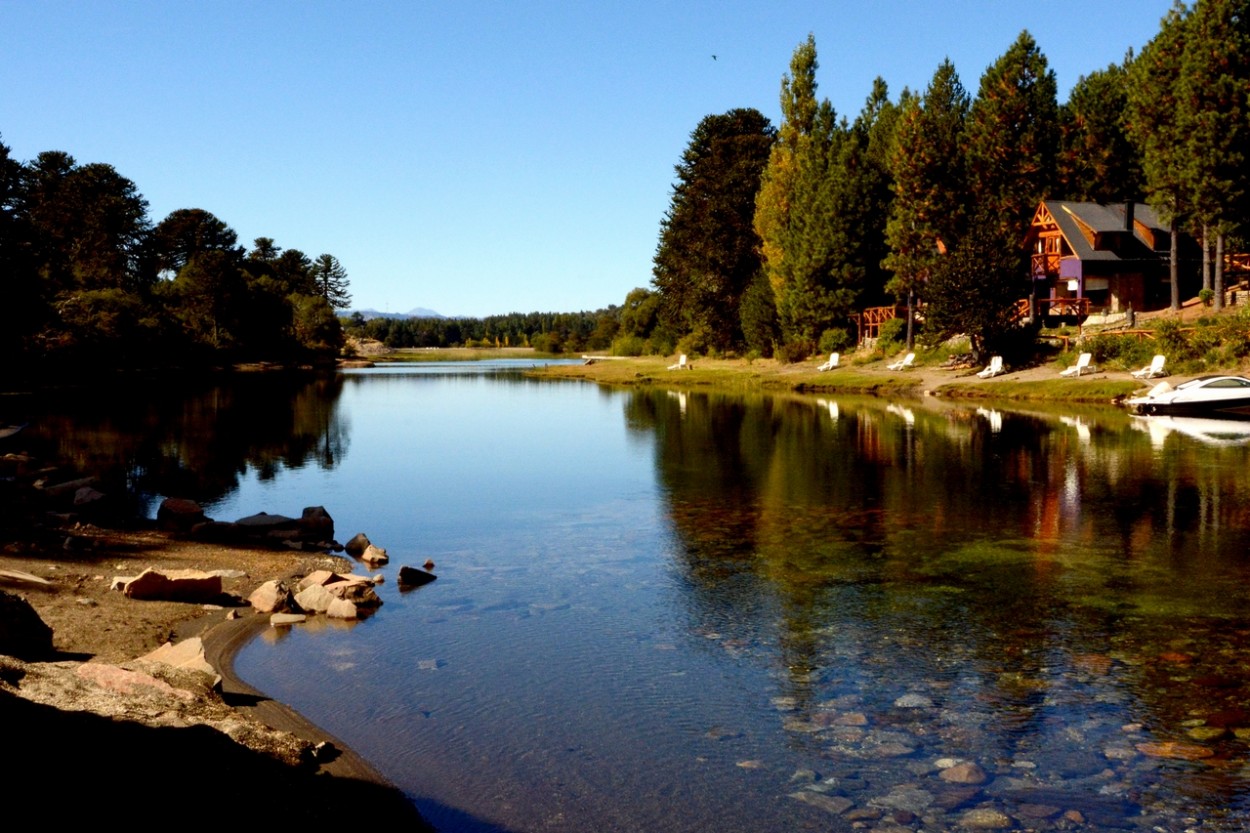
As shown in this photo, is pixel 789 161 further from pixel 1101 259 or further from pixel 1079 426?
pixel 1079 426

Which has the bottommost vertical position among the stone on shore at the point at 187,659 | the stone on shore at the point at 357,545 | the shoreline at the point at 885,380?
the stone on shore at the point at 357,545

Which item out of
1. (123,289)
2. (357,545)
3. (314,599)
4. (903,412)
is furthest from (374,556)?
(123,289)

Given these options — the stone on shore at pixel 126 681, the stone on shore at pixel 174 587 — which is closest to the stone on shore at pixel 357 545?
the stone on shore at pixel 174 587

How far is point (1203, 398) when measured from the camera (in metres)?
54.6

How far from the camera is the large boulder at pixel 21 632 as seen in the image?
40.1 feet

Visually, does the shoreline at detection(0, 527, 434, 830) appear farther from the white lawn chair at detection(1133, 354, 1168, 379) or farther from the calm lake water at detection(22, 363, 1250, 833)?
the white lawn chair at detection(1133, 354, 1168, 379)

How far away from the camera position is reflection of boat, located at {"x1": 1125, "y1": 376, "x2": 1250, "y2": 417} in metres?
54.1

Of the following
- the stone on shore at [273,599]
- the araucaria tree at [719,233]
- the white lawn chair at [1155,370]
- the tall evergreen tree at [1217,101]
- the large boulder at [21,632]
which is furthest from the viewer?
the araucaria tree at [719,233]

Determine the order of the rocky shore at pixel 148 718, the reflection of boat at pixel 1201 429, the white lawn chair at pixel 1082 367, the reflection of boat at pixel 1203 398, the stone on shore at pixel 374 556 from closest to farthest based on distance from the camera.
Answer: the rocky shore at pixel 148 718, the stone on shore at pixel 374 556, the reflection of boat at pixel 1201 429, the reflection of boat at pixel 1203 398, the white lawn chair at pixel 1082 367

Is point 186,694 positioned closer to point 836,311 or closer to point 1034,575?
point 1034,575

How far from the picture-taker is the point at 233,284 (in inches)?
5556

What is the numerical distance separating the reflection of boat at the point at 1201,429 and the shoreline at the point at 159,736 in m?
39.5

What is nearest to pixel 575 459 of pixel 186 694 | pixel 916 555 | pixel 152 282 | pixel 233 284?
pixel 916 555

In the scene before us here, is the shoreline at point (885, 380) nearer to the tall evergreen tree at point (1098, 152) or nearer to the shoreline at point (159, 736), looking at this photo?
the tall evergreen tree at point (1098, 152)
